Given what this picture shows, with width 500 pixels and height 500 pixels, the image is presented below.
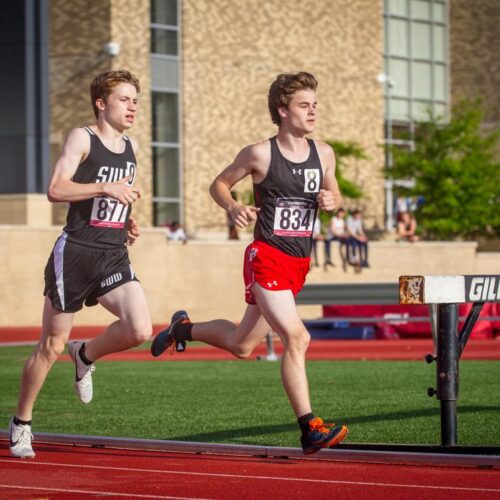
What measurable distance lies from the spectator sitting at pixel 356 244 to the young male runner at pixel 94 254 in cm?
2953

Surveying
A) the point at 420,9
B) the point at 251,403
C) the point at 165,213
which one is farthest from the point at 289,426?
the point at 420,9

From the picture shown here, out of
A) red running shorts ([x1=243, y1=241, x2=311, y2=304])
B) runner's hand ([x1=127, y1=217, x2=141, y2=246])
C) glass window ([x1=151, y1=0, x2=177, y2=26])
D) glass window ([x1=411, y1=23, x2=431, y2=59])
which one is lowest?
red running shorts ([x1=243, y1=241, x2=311, y2=304])

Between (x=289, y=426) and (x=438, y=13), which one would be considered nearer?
(x=289, y=426)

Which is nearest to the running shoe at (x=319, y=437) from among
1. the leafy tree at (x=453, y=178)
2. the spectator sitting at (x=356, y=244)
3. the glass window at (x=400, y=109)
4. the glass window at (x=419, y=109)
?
the spectator sitting at (x=356, y=244)

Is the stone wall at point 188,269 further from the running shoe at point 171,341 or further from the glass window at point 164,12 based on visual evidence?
the running shoe at point 171,341

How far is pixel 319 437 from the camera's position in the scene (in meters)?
8.15

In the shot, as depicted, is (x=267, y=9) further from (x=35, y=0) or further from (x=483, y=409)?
(x=483, y=409)

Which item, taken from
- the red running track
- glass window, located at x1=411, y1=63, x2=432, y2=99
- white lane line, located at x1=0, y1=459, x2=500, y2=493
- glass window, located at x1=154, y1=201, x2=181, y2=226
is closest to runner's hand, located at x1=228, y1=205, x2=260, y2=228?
the red running track

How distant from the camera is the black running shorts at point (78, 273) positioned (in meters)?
8.84

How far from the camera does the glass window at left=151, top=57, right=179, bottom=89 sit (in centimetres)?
4597

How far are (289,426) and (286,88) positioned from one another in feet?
9.80

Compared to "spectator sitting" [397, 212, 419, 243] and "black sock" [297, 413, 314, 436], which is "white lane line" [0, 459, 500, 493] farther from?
"spectator sitting" [397, 212, 419, 243]

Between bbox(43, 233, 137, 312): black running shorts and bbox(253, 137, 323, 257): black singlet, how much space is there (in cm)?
95

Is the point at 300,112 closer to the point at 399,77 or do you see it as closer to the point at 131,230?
the point at 131,230
